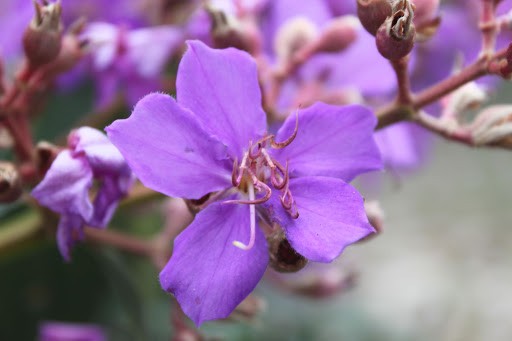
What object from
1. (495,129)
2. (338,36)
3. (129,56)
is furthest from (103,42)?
(495,129)

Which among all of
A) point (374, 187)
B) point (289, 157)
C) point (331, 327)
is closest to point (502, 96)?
point (374, 187)

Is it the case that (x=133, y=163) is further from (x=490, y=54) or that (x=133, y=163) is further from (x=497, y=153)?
(x=497, y=153)

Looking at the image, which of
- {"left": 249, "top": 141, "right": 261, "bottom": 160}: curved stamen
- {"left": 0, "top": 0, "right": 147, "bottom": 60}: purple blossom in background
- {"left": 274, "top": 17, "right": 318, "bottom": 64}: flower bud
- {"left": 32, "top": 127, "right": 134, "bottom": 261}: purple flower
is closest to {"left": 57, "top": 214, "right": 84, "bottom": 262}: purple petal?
{"left": 32, "top": 127, "right": 134, "bottom": 261}: purple flower

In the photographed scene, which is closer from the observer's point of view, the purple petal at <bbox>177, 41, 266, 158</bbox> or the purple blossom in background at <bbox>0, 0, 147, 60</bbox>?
the purple petal at <bbox>177, 41, 266, 158</bbox>

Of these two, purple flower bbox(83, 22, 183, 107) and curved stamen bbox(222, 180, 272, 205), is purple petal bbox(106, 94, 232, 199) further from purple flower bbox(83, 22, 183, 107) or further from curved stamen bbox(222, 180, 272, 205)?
purple flower bbox(83, 22, 183, 107)

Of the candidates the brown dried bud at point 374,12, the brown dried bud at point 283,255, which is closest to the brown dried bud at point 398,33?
the brown dried bud at point 374,12

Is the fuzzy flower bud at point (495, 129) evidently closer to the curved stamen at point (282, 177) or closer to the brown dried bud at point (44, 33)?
the curved stamen at point (282, 177)
